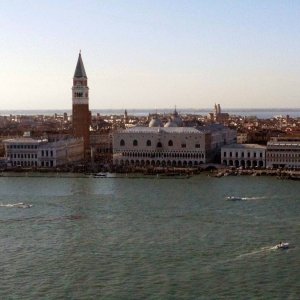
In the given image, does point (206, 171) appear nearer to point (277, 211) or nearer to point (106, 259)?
point (277, 211)

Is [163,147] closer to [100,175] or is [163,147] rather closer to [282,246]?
[100,175]

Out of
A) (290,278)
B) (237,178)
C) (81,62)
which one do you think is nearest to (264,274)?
(290,278)

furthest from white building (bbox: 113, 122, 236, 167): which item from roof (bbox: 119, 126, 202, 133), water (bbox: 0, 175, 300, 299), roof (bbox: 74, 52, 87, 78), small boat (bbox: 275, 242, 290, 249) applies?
small boat (bbox: 275, 242, 290, 249)

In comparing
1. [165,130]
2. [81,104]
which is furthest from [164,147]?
[81,104]

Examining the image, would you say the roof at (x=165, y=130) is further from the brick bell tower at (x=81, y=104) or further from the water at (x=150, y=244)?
the water at (x=150, y=244)

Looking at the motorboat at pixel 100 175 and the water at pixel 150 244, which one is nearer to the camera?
the water at pixel 150 244

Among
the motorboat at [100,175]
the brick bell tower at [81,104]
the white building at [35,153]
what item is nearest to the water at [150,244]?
the motorboat at [100,175]

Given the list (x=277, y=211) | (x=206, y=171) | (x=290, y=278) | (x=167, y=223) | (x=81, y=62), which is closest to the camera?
(x=290, y=278)
